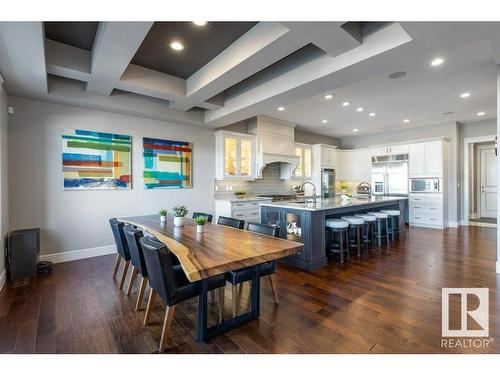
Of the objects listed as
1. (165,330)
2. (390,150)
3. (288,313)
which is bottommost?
(288,313)

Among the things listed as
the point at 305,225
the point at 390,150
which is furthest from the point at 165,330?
the point at 390,150

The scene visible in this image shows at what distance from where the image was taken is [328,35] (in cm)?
227

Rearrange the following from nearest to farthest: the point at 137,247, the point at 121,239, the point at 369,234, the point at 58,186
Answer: the point at 137,247 → the point at 121,239 → the point at 58,186 → the point at 369,234

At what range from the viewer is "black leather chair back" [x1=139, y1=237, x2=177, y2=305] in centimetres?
170

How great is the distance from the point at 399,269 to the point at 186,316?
2900 millimetres

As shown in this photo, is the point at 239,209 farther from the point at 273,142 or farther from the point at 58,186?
the point at 58,186

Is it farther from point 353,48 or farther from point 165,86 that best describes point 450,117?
point 165,86

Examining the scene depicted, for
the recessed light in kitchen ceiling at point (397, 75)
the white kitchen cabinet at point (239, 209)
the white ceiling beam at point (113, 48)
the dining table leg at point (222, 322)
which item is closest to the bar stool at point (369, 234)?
the white kitchen cabinet at point (239, 209)

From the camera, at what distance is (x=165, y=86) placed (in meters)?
3.72

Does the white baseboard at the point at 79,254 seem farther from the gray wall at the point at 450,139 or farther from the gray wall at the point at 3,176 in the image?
the gray wall at the point at 450,139

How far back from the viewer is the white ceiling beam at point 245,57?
2351mm

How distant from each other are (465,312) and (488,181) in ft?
25.6

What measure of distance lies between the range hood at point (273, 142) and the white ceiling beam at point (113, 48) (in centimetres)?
332
